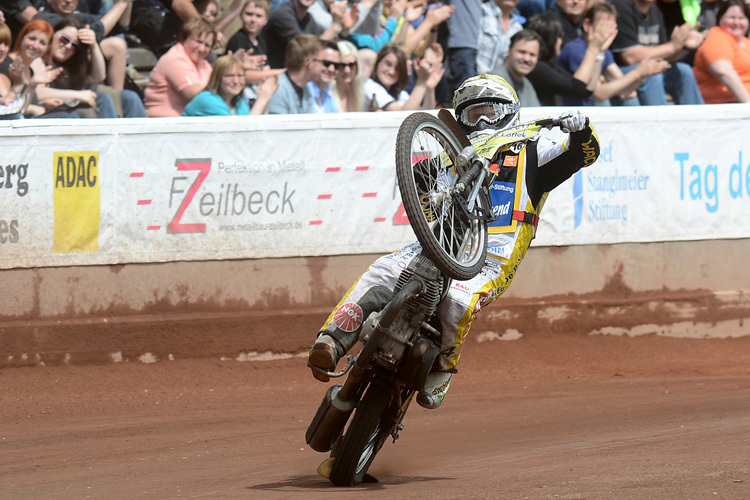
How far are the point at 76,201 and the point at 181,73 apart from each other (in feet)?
5.77

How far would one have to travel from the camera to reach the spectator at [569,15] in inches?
508

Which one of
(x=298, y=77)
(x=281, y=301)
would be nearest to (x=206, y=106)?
(x=298, y=77)

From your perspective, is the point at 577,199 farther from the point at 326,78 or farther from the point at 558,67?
the point at 326,78

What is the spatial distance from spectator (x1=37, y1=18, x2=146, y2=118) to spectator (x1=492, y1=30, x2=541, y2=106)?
410 cm

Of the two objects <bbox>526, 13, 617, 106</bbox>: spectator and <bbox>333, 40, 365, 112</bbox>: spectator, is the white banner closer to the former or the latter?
<bbox>333, 40, 365, 112</bbox>: spectator

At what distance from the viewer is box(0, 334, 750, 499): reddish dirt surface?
229 inches

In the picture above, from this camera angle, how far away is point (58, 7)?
1048 cm

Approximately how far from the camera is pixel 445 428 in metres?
8.08

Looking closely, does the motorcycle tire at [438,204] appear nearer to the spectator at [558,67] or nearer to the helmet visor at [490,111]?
the helmet visor at [490,111]

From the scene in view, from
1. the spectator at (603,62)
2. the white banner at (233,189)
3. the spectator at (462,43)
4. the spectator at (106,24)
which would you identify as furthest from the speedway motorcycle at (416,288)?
the spectator at (603,62)

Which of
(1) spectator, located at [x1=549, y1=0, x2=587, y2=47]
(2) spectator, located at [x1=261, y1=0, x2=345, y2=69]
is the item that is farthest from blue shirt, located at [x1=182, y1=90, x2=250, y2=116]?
(1) spectator, located at [x1=549, y1=0, x2=587, y2=47]

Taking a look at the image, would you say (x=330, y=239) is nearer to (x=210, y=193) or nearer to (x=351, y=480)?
(x=210, y=193)

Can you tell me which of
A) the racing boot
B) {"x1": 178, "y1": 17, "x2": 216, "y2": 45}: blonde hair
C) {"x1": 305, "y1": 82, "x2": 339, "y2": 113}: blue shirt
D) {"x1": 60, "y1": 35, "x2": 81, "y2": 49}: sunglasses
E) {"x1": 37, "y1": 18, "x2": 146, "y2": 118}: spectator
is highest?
the racing boot

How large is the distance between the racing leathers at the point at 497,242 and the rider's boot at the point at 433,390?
0.09 ft
